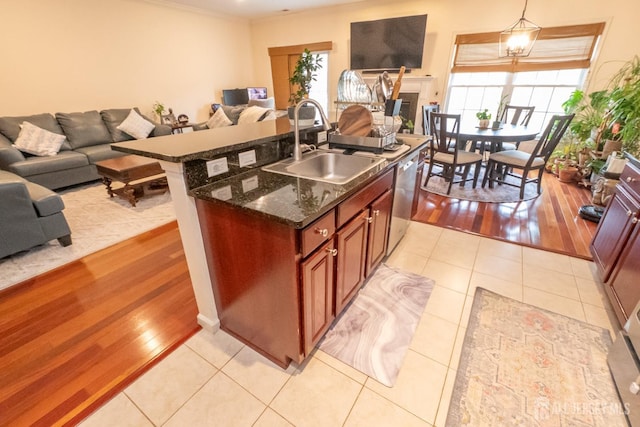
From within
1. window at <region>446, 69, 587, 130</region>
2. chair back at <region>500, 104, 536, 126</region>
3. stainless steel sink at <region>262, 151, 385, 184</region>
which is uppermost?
window at <region>446, 69, 587, 130</region>

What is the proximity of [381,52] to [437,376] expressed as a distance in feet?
16.8

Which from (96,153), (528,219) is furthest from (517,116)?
(96,153)

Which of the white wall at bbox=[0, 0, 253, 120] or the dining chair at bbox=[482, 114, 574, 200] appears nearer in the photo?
the dining chair at bbox=[482, 114, 574, 200]

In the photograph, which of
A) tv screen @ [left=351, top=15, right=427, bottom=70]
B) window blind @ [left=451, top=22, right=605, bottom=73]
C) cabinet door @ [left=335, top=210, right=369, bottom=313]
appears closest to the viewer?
cabinet door @ [left=335, top=210, right=369, bottom=313]

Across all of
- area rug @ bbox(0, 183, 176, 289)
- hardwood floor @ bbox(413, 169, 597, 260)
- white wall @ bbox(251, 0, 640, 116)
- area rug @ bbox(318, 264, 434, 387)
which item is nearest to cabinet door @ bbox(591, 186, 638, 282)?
hardwood floor @ bbox(413, 169, 597, 260)

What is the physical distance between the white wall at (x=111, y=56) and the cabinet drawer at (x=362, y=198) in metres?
4.97

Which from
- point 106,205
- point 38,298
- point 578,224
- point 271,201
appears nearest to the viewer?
point 271,201

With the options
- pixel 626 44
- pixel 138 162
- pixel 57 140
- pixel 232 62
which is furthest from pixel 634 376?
pixel 232 62

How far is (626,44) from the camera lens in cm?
352

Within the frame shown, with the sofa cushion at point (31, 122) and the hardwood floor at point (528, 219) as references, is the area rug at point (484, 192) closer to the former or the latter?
the hardwood floor at point (528, 219)

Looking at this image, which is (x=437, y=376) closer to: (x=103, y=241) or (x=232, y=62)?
(x=103, y=241)

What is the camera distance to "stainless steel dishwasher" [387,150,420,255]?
1941mm

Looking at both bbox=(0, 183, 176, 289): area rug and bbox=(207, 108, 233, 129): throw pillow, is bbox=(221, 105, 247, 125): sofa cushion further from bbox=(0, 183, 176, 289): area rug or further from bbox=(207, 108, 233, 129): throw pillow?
bbox=(0, 183, 176, 289): area rug

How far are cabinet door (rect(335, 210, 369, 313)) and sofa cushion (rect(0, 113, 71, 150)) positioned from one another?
4.35 metres
